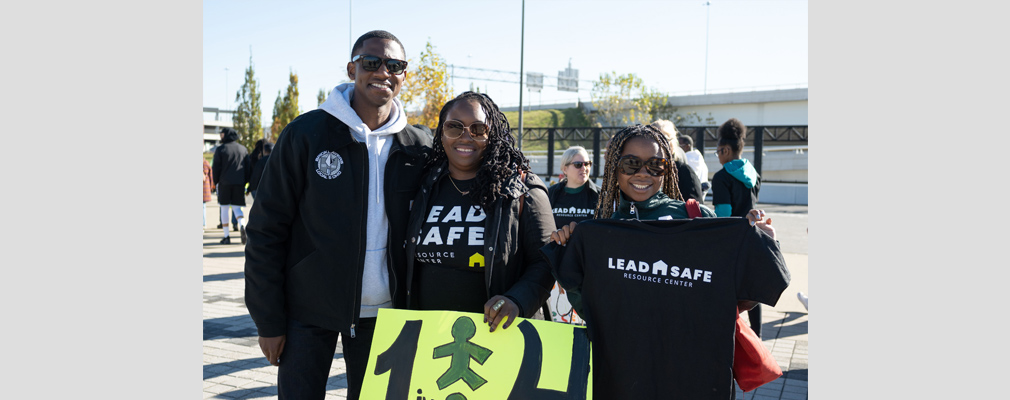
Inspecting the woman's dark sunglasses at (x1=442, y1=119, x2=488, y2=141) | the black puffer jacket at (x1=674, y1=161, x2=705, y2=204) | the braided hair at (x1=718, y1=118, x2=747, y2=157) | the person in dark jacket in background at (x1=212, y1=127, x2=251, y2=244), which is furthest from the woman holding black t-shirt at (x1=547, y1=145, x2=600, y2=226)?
the person in dark jacket in background at (x1=212, y1=127, x2=251, y2=244)

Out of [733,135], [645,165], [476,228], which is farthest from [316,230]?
[733,135]

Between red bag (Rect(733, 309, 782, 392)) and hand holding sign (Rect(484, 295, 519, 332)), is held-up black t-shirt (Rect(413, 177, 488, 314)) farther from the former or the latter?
red bag (Rect(733, 309, 782, 392))

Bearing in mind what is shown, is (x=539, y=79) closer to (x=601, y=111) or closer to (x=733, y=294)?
(x=601, y=111)

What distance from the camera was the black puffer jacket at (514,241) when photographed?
3014 mm

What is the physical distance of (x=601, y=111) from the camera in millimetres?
63719

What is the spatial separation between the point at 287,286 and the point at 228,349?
3.60 meters

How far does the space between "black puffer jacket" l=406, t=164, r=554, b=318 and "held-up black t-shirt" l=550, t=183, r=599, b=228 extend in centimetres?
315

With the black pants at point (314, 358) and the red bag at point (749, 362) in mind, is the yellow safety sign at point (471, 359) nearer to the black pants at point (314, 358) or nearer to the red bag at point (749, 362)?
the black pants at point (314, 358)

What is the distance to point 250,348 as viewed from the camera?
646cm

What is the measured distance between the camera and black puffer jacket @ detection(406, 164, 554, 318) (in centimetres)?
301

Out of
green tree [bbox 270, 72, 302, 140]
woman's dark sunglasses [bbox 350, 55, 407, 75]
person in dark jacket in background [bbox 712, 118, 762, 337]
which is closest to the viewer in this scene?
woman's dark sunglasses [bbox 350, 55, 407, 75]

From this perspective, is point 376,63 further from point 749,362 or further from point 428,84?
point 428,84

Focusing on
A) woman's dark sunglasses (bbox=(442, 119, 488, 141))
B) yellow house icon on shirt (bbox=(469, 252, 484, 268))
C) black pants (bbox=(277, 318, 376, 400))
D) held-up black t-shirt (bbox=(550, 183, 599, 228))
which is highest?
woman's dark sunglasses (bbox=(442, 119, 488, 141))

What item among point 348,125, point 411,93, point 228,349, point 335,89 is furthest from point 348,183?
point 411,93
